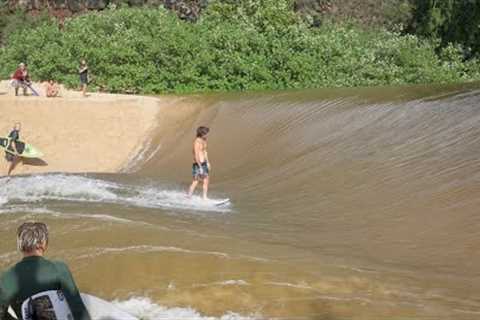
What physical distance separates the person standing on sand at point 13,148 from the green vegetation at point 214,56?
24.8 ft

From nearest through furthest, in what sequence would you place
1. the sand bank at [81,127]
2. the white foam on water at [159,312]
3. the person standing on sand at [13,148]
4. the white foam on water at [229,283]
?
1. the white foam on water at [159,312]
2. the white foam on water at [229,283]
3. the person standing on sand at [13,148]
4. the sand bank at [81,127]

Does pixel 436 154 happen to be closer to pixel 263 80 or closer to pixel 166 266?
pixel 166 266

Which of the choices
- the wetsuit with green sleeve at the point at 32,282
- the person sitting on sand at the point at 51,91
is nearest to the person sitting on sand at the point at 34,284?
the wetsuit with green sleeve at the point at 32,282

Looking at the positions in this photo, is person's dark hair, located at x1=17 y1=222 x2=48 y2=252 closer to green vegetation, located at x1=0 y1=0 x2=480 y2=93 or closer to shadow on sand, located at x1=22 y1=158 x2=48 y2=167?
shadow on sand, located at x1=22 y1=158 x2=48 y2=167

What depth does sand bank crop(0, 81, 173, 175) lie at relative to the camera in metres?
20.7

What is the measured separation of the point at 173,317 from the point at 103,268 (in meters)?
1.43

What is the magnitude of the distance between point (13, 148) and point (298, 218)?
38.9ft

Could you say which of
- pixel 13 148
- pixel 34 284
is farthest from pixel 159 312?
pixel 13 148

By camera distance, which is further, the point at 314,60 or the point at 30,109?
the point at 314,60

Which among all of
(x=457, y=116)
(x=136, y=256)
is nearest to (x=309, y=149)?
(x=457, y=116)

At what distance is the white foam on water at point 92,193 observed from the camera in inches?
444

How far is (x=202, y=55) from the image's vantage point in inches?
1102

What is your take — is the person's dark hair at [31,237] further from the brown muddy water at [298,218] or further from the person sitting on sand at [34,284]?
the brown muddy water at [298,218]

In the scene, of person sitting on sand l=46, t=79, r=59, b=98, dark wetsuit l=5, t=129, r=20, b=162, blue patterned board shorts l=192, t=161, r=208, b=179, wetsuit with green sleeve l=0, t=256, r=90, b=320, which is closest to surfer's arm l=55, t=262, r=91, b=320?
wetsuit with green sleeve l=0, t=256, r=90, b=320
